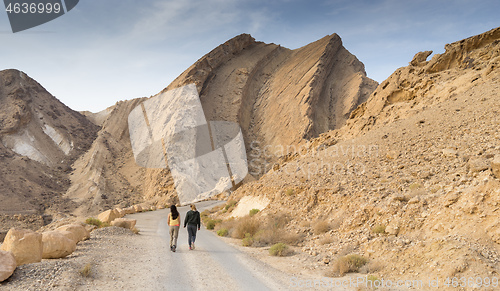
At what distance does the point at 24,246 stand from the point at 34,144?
47461 mm

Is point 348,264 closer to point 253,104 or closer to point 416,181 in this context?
point 416,181

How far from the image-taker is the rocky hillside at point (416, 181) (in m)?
7.12

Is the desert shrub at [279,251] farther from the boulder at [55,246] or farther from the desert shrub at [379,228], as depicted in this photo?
the boulder at [55,246]

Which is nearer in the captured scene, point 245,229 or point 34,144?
point 245,229

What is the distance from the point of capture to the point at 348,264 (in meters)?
7.64

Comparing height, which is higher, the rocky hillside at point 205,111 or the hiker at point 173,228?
the rocky hillside at point 205,111

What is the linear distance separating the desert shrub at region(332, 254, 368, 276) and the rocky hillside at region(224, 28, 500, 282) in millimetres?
349

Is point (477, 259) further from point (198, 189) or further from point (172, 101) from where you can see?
point (172, 101)

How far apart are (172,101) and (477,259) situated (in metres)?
46.0

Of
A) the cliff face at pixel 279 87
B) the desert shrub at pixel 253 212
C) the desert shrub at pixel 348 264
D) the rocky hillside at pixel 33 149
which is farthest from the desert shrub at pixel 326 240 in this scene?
the cliff face at pixel 279 87

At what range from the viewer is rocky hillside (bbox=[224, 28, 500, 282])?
7.12 metres

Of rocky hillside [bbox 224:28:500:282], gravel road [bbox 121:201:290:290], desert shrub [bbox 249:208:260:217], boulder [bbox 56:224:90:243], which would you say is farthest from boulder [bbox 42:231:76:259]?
desert shrub [bbox 249:208:260:217]

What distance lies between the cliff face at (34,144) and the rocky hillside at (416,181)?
25228 millimetres

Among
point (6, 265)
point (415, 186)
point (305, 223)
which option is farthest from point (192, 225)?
point (415, 186)
